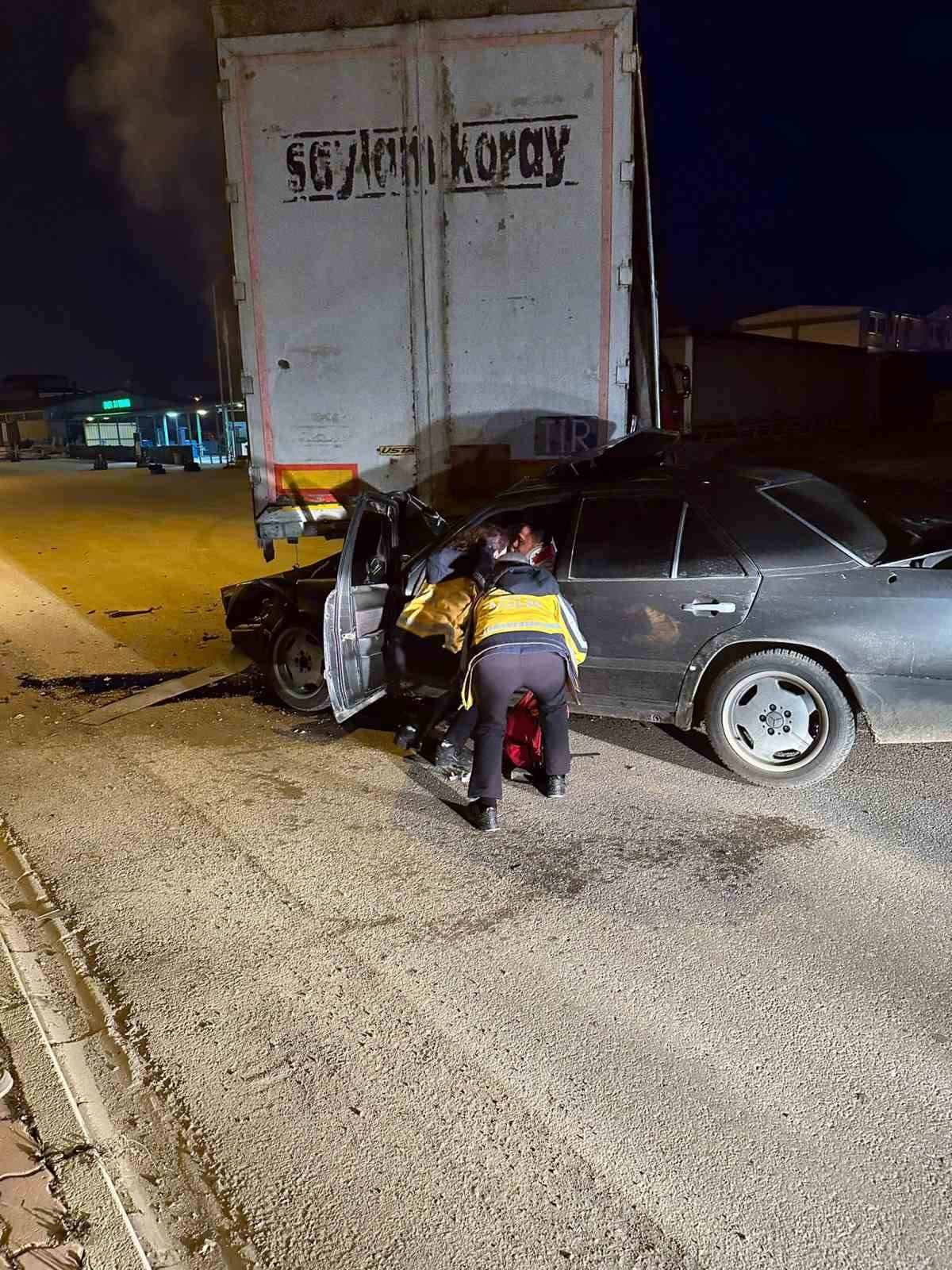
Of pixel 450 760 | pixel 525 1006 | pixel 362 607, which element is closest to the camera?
pixel 525 1006

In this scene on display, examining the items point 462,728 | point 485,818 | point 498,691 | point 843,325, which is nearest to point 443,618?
point 462,728

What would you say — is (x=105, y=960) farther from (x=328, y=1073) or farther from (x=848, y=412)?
(x=848, y=412)

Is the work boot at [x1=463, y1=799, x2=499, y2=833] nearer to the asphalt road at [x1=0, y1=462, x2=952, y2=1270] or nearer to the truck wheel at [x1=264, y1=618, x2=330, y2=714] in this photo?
the asphalt road at [x1=0, y1=462, x2=952, y2=1270]

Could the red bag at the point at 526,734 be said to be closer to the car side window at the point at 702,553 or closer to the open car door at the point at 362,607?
the open car door at the point at 362,607

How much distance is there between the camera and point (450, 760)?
531 centimetres

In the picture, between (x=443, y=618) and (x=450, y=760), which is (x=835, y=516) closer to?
(x=443, y=618)

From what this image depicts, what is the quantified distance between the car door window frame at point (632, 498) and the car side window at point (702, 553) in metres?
0.03

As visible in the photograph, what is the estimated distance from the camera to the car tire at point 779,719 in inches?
184

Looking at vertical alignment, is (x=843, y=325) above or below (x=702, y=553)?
above

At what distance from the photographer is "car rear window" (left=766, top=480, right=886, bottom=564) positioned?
188 inches

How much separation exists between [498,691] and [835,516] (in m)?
2.03

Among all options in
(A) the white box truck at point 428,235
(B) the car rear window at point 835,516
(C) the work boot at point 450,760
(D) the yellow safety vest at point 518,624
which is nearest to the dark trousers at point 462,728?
(C) the work boot at point 450,760

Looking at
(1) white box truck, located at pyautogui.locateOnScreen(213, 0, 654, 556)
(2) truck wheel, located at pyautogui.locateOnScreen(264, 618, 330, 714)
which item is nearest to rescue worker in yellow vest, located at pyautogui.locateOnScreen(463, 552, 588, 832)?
(2) truck wheel, located at pyautogui.locateOnScreen(264, 618, 330, 714)

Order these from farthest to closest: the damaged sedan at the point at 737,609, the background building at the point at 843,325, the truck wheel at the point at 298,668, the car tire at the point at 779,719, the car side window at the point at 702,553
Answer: the background building at the point at 843,325 → the truck wheel at the point at 298,668 → the car side window at the point at 702,553 → the car tire at the point at 779,719 → the damaged sedan at the point at 737,609
